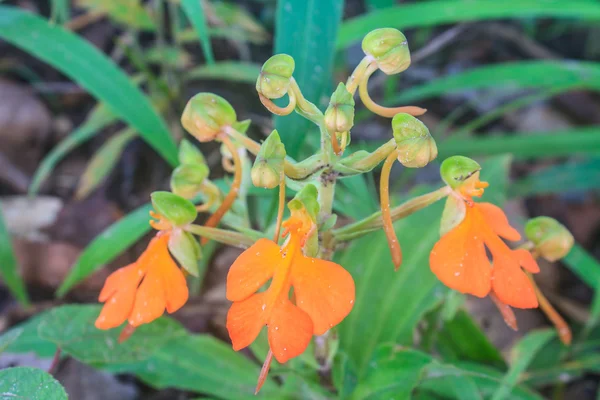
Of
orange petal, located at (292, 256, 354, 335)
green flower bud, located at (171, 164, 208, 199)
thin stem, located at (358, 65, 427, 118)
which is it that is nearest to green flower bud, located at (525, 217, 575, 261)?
thin stem, located at (358, 65, 427, 118)

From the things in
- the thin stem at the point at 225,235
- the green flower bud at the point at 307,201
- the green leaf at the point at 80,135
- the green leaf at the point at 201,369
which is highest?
the green flower bud at the point at 307,201

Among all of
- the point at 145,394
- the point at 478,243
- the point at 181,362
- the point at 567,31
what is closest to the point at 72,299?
the point at 145,394

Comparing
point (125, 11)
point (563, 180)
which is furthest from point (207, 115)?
point (563, 180)

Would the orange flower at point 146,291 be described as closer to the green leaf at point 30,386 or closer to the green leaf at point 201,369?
the green leaf at point 30,386

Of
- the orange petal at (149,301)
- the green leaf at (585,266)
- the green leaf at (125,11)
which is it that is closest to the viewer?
the orange petal at (149,301)

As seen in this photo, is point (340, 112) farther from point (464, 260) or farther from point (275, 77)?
point (464, 260)

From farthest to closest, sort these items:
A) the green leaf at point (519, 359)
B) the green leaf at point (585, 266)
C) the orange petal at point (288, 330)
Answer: the green leaf at point (585, 266)
the green leaf at point (519, 359)
the orange petal at point (288, 330)

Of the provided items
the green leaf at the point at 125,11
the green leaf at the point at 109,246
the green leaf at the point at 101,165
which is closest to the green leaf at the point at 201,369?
the green leaf at the point at 109,246
